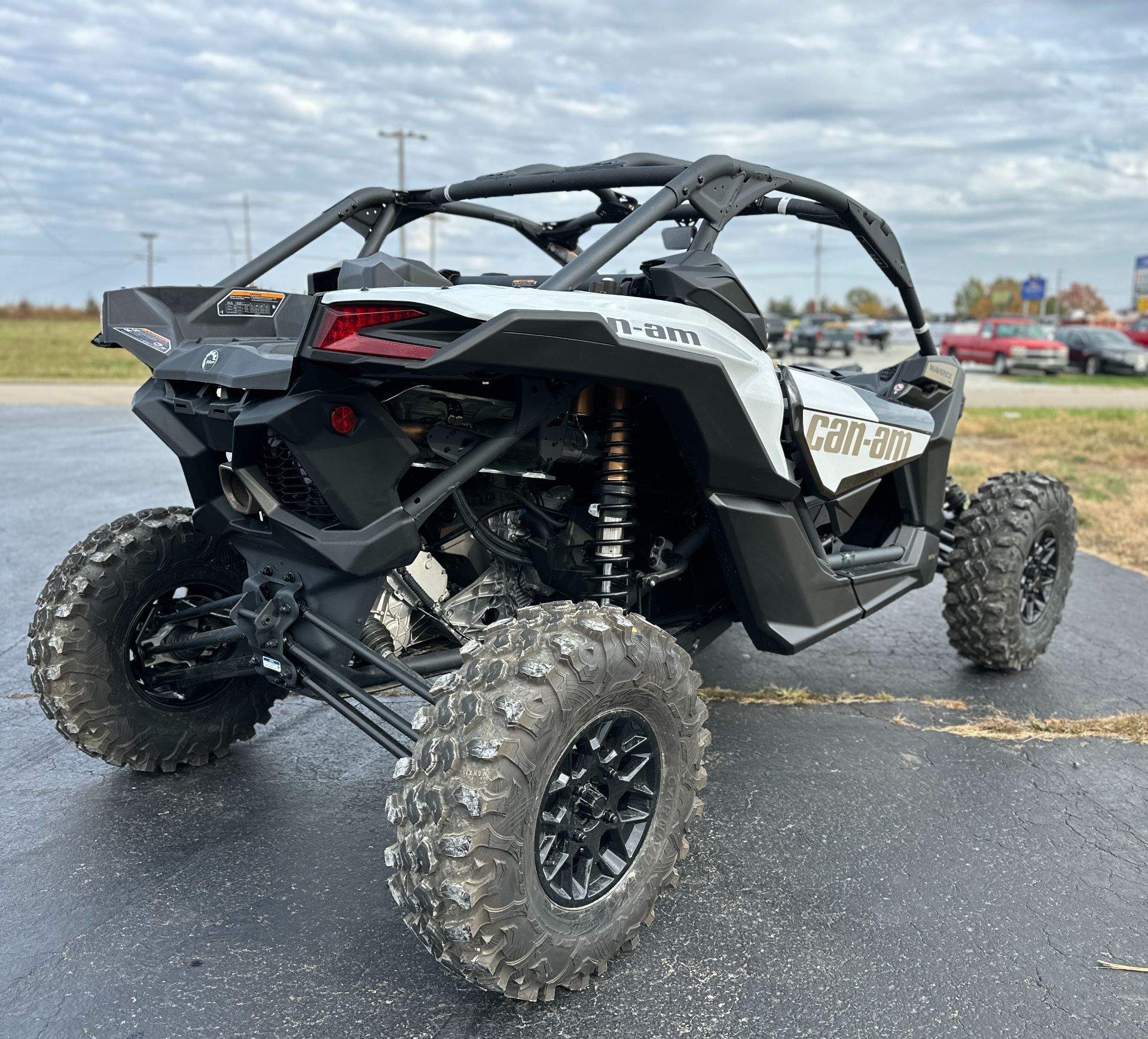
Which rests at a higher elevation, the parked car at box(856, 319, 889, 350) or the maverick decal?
the maverick decal

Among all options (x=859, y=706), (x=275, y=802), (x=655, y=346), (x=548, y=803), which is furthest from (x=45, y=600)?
(x=859, y=706)

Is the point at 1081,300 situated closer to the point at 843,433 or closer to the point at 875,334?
the point at 875,334

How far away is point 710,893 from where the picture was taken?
2975 mm

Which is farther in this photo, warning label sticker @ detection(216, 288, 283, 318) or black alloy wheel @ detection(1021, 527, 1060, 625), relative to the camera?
black alloy wheel @ detection(1021, 527, 1060, 625)

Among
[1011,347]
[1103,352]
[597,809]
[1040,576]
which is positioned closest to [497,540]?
[597,809]

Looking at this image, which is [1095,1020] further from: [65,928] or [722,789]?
[65,928]

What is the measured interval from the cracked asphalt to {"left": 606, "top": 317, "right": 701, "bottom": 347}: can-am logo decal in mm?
1525

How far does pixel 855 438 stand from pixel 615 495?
113 centimetres

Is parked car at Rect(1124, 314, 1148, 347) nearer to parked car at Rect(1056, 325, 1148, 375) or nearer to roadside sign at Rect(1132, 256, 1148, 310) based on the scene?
parked car at Rect(1056, 325, 1148, 375)

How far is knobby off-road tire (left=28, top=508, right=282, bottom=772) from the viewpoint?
333cm

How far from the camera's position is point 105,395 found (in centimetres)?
1967

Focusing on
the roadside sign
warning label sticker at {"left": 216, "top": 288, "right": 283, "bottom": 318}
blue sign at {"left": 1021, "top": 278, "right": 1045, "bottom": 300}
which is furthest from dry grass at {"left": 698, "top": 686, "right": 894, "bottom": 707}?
blue sign at {"left": 1021, "top": 278, "right": 1045, "bottom": 300}

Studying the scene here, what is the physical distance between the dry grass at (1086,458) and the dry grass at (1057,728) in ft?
10.6

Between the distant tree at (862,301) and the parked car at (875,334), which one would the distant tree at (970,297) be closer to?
the distant tree at (862,301)
